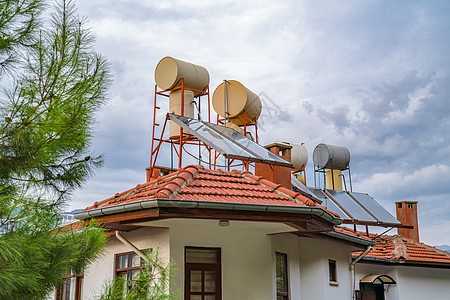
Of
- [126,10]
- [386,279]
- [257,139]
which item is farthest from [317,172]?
[126,10]

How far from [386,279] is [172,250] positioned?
9.56 m

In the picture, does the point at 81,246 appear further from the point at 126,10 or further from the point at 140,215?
the point at 126,10

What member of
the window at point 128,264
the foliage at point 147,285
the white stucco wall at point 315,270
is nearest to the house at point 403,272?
the white stucco wall at point 315,270

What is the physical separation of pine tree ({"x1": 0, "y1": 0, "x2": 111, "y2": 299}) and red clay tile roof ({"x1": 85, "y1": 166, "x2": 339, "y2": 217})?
8.72 feet

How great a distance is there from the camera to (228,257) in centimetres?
1022

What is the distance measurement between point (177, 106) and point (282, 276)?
741 centimetres

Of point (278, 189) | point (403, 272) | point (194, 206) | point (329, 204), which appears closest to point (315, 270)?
point (278, 189)

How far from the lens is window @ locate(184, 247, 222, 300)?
9.84 meters

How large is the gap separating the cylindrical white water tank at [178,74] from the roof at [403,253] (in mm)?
7117

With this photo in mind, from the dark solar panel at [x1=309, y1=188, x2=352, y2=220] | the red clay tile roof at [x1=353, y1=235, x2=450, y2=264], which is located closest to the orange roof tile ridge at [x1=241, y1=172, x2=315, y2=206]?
the dark solar panel at [x1=309, y1=188, x2=352, y2=220]

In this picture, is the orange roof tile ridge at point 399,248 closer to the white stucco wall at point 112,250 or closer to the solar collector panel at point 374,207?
the solar collector panel at point 374,207

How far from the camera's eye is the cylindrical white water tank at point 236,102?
1830 cm

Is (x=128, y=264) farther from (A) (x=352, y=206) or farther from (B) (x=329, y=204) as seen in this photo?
(A) (x=352, y=206)

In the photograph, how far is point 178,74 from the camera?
16703 millimetres
